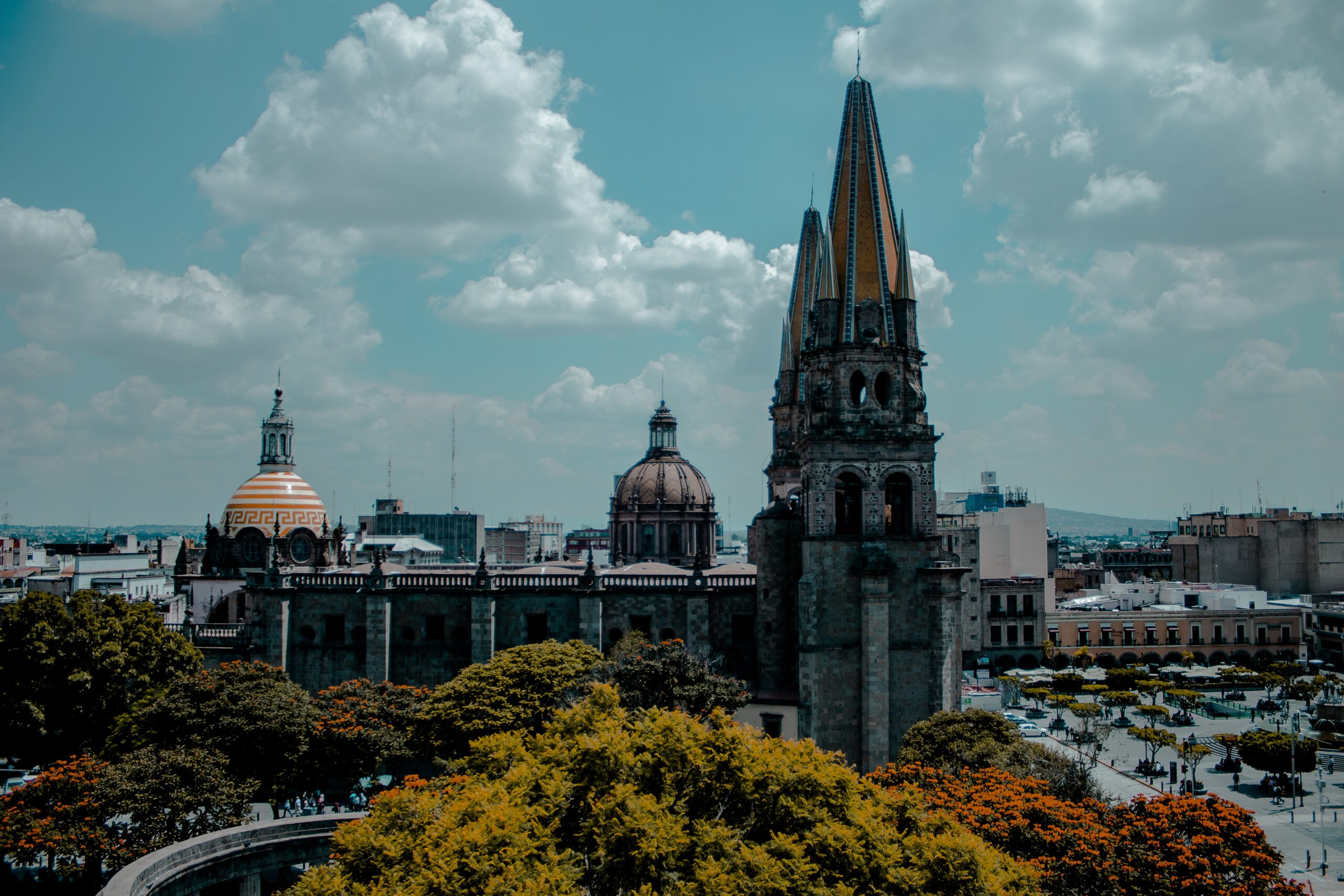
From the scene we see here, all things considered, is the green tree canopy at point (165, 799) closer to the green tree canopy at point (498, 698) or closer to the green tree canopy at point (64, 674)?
the green tree canopy at point (498, 698)

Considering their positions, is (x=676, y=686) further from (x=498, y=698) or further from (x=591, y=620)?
(x=591, y=620)

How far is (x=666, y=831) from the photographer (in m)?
19.1

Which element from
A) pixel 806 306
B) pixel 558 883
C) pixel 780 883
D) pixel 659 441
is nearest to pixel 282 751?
pixel 558 883

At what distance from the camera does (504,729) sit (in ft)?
114

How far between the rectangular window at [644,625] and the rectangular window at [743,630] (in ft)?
12.6

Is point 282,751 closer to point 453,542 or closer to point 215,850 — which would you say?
point 215,850

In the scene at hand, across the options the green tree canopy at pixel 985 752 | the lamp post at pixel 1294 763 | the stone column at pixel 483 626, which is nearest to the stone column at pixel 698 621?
the stone column at pixel 483 626

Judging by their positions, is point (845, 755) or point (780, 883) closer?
point (780, 883)

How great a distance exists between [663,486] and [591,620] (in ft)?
67.8

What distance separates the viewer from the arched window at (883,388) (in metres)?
42.0

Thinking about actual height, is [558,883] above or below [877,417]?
below

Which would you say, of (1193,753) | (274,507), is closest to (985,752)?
(1193,753)

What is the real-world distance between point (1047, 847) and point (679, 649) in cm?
1705

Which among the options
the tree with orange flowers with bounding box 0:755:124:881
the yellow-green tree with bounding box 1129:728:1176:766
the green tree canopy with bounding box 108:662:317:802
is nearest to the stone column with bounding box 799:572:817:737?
the green tree canopy with bounding box 108:662:317:802
